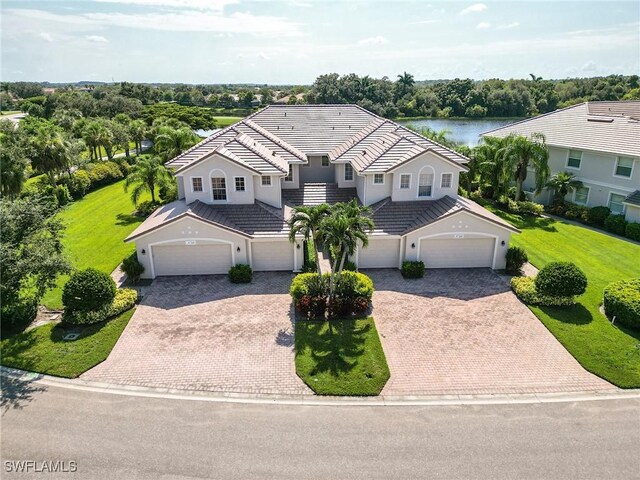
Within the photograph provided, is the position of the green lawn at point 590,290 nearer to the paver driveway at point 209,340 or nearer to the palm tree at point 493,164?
the palm tree at point 493,164

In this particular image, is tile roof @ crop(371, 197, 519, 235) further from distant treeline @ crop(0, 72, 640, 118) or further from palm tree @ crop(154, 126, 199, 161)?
distant treeline @ crop(0, 72, 640, 118)

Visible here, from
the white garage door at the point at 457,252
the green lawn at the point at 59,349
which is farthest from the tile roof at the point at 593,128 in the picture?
the green lawn at the point at 59,349

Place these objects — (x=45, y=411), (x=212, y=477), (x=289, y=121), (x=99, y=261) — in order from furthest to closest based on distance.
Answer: (x=289, y=121) → (x=99, y=261) → (x=45, y=411) → (x=212, y=477)

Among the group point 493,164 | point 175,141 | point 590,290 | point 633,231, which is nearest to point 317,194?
point 493,164

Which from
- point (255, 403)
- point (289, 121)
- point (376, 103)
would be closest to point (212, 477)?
point (255, 403)

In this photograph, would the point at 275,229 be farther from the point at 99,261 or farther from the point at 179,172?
the point at 99,261

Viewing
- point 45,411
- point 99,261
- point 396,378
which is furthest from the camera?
point 99,261

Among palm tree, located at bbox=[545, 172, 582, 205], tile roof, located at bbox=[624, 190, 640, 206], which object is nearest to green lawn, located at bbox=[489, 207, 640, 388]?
palm tree, located at bbox=[545, 172, 582, 205]
